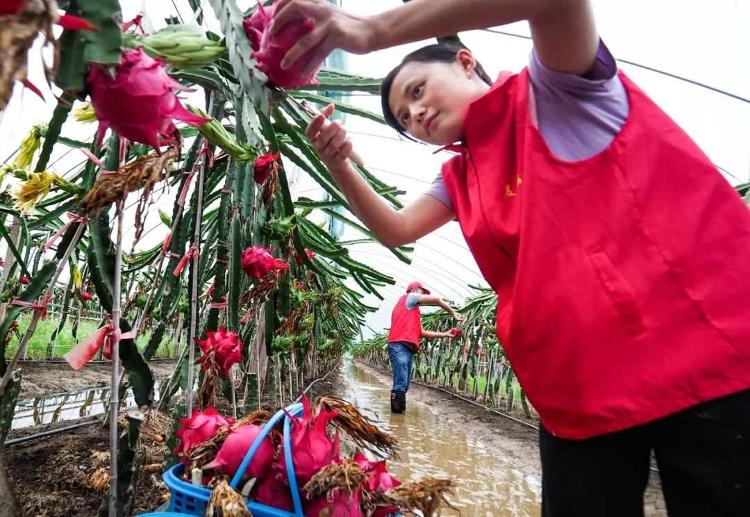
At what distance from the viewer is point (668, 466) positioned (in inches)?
20.2

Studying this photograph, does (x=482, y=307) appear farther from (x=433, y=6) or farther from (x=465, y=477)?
(x=433, y=6)

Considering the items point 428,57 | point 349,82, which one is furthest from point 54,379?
point 428,57

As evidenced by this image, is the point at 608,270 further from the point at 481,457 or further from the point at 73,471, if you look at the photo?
the point at 481,457

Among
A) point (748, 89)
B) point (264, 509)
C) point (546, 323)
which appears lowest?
point (264, 509)

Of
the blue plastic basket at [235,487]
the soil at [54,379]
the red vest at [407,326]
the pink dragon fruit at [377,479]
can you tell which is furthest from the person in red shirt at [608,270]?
the red vest at [407,326]

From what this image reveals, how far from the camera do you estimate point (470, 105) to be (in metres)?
0.62

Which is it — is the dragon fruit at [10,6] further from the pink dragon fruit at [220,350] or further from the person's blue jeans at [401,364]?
the person's blue jeans at [401,364]

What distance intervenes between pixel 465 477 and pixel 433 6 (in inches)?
76.7

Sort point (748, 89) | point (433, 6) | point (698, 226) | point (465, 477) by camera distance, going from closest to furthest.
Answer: point (433, 6), point (698, 226), point (465, 477), point (748, 89)

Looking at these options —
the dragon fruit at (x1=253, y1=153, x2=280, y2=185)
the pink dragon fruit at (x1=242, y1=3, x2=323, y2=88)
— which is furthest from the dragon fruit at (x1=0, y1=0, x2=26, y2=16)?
the dragon fruit at (x1=253, y1=153, x2=280, y2=185)

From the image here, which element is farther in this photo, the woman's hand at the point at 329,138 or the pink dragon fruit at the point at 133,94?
the woman's hand at the point at 329,138

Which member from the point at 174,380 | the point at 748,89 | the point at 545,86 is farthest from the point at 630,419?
the point at 748,89

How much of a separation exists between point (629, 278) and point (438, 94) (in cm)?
33

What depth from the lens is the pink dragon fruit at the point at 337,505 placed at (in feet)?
2.03
